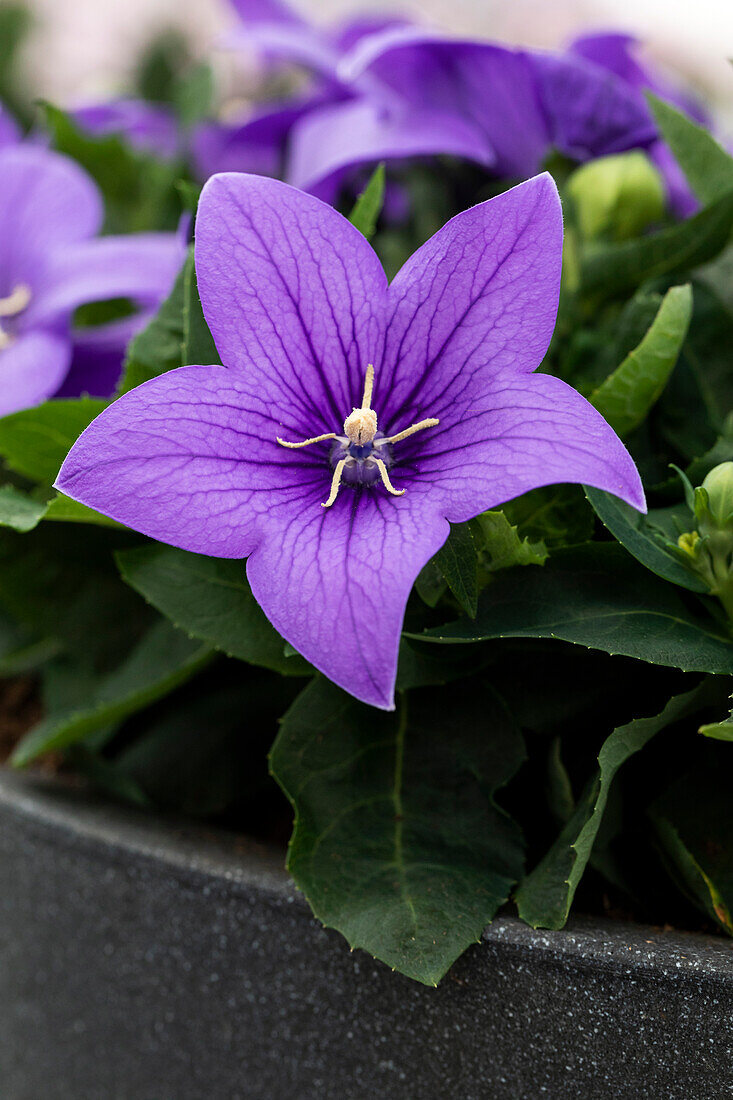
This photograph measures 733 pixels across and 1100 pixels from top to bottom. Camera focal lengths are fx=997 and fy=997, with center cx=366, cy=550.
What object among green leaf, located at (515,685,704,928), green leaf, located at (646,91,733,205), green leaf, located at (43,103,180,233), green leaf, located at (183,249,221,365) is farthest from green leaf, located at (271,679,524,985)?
green leaf, located at (43,103,180,233)

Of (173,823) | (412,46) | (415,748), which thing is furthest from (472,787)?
(412,46)

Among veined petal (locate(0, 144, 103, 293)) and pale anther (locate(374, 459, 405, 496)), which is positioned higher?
pale anther (locate(374, 459, 405, 496))

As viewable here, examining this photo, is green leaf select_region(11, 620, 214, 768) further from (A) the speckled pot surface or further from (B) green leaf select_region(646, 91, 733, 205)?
(B) green leaf select_region(646, 91, 733, 205)

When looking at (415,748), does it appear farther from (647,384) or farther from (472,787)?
(647,384)

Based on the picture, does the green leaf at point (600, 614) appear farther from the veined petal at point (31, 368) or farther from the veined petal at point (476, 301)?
the veined petal at point (31, 368)

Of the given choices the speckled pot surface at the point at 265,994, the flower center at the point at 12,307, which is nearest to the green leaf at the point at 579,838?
the speckled pot surface at the point at 265,994

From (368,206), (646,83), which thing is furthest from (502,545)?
(646,83)

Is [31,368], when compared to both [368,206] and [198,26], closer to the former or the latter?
[368,206]
